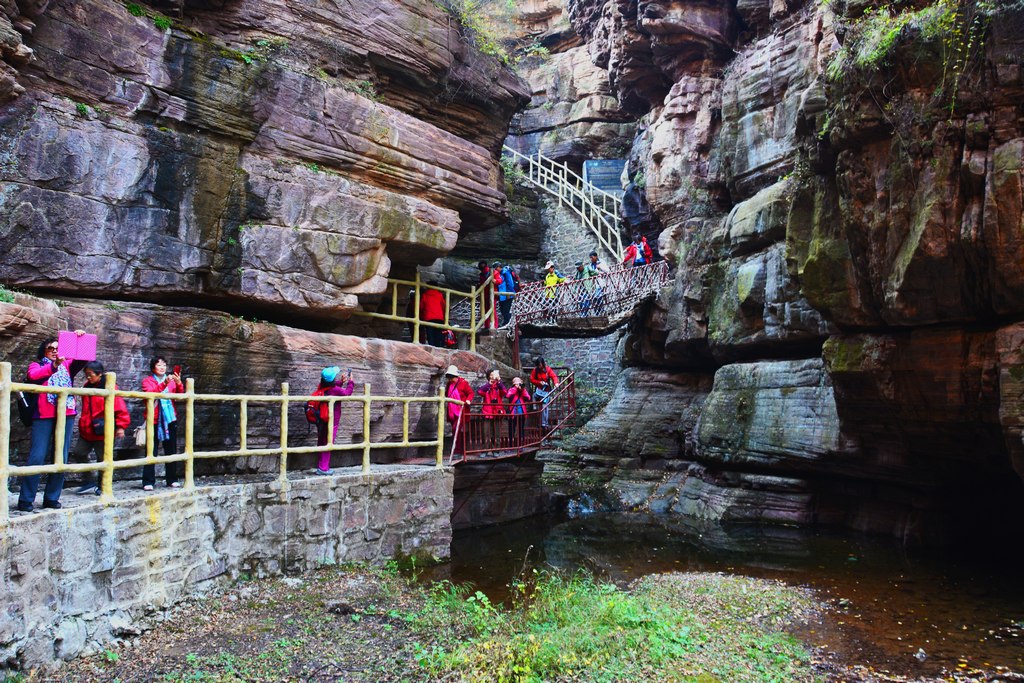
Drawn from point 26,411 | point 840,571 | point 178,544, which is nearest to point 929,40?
point 840,571

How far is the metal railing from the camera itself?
64.4 ft

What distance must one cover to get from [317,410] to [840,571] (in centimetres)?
856

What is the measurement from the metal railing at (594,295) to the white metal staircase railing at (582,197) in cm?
596

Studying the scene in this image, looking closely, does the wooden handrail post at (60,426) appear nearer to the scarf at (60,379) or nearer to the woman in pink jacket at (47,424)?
the woman in pink jacket at (47,424)

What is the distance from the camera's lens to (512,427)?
46.1 ft

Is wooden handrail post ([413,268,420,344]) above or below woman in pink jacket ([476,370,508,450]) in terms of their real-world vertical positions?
Answer: above

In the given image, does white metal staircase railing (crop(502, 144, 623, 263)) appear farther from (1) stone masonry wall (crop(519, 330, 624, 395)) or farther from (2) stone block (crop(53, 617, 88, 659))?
(2) stone block (crop(53, 617, 88, 659))

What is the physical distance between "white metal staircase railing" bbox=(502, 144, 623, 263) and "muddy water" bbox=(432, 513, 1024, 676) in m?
13.1

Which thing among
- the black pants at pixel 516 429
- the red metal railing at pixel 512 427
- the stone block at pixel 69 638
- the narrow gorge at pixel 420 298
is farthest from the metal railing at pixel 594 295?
the stone block at pixel 69 638

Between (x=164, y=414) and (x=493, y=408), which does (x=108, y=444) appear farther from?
(x=493, y=408)

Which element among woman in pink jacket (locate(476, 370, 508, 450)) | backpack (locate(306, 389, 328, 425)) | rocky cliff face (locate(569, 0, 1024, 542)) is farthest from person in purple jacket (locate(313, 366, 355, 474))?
rocky cliff face (locate(569, 0, 1024, 542))

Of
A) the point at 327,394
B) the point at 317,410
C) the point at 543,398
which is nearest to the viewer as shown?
the point at 317,410

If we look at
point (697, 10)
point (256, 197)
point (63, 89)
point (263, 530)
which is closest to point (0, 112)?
point (63, 89)

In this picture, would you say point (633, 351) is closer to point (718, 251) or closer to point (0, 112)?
point (718, 251)
